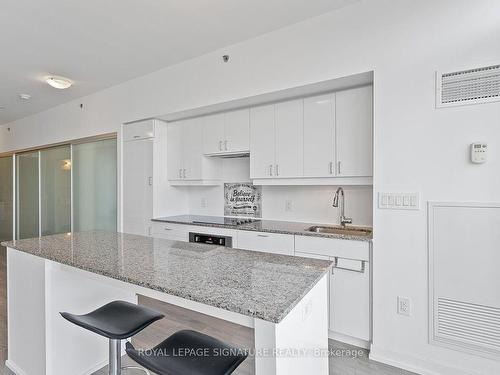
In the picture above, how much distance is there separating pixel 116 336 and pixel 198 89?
253 cm

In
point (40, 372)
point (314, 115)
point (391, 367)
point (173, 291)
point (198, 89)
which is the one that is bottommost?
point (391, 367)

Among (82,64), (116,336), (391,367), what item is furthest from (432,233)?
(82,64)

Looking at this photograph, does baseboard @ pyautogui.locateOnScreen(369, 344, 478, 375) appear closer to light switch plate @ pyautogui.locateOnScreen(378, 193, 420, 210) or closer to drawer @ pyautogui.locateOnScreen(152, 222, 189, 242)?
light switch plate @ pyautogui.locateOnScreen(378, 193, 420, 210)

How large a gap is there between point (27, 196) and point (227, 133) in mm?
5016

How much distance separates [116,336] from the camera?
4.11ft

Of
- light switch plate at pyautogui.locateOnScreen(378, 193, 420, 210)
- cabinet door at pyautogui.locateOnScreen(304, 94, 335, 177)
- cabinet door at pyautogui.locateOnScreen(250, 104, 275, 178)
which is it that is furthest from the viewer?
cabinet door at pyautogui.locateOnScreen(250, 104, 275, 178)

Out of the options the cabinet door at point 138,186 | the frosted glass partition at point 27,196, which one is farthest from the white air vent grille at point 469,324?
the frosted glass partition at point 27,196

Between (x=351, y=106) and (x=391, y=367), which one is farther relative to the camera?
(x=351, y=106)

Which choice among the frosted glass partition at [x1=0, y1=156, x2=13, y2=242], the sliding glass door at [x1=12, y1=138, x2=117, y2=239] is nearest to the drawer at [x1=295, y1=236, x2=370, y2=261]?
the sliding glass door at [x1=12, y1=138, x2=117, y2=239]

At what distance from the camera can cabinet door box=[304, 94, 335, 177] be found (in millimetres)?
2527

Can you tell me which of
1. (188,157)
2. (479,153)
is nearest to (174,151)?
(188,157)

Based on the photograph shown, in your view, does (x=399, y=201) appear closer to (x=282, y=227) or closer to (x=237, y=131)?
(x=282, y=227)

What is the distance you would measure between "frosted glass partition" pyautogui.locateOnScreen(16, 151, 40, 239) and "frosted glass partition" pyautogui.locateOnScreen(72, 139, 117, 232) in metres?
1.47

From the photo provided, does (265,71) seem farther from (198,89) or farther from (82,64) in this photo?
(82,64)
